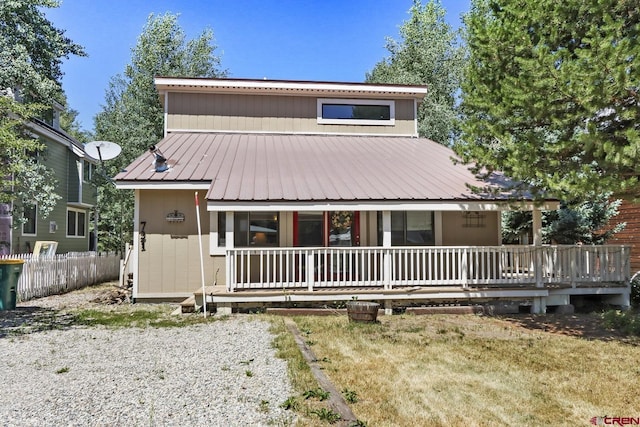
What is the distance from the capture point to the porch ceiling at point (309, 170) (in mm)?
9352

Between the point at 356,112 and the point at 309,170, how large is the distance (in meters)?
4.30

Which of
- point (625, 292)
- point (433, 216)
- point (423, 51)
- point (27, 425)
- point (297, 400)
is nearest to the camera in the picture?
point (27, 425)

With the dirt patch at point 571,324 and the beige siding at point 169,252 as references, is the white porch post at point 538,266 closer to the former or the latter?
the dirt patch at point 571,324

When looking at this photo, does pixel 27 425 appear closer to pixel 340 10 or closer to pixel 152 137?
pixel 152 137

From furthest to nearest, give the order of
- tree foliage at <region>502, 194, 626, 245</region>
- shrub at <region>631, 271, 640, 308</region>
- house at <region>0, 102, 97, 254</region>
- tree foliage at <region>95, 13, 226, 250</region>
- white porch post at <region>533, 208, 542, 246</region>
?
1. tree foliage at <region>95, 13, 226, 250</region>
2. house at <region>0, 102, 97, 254</region>
3. tree foliage at <region>502, 194, 626, 245</region>
4. shrub at <region>631, 271, 640, 308</region>
5. white porch post at <region>533, 208, 542, 246</region>

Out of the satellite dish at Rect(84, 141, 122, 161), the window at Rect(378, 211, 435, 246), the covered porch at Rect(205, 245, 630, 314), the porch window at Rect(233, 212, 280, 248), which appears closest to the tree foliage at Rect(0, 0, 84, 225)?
the satellite dish at Rect(84, 141, 122, 161)

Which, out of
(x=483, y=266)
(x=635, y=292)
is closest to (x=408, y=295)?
(x=483, y=266)

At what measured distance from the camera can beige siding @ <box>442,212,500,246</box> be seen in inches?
436

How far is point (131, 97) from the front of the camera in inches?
818

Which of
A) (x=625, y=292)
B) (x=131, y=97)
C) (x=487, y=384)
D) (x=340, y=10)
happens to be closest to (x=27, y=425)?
(x=487, y=384)

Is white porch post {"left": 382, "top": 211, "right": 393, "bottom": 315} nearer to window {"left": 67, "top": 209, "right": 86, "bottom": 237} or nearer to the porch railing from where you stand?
the porch railing

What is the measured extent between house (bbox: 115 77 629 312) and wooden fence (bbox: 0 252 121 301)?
10.9 feet

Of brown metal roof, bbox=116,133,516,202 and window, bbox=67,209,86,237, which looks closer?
brown metal roof, bbox=116,133,516,202

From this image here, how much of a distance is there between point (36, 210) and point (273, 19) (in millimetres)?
12570
